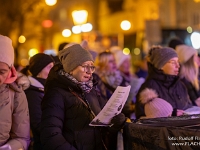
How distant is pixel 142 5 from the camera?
5119 cm

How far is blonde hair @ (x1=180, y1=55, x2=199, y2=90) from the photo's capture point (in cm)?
742

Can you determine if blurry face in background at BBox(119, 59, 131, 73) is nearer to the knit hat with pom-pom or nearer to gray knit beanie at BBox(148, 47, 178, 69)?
gray knit beanie at BBox(148, 47, 178, 69)

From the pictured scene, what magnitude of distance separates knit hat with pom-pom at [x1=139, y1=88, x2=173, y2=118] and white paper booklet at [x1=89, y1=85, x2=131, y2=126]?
96 cm

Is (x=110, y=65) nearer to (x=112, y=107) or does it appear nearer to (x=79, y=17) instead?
(x=112, y=107)

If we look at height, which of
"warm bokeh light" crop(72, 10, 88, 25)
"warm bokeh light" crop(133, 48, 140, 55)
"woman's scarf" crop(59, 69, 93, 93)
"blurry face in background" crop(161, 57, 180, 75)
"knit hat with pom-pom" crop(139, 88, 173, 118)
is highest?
"warm bokeh light" crop(72, 10, 88, 25)

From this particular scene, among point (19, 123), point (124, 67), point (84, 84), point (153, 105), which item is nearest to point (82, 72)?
point (84, 84)

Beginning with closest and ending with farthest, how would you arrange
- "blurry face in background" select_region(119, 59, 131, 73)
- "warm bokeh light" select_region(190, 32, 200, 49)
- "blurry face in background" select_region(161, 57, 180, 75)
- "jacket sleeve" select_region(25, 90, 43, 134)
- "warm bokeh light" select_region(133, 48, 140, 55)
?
"jacket sleeve" select_region(25, 90, 43, 134), "blurry face in background" select_region(161, 57, 180, 75), "blurry face in background" select_region(119, 59, 131, 73), "warm bokeh light" select_region(190, 32, 200, 49), "warm bokeh light" select_region(133, 48, 140, 55)

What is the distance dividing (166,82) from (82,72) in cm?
176

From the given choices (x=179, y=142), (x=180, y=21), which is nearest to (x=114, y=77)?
(x=179, y=142)

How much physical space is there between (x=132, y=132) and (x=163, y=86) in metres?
2.02

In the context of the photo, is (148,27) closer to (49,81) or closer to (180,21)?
(49,81)

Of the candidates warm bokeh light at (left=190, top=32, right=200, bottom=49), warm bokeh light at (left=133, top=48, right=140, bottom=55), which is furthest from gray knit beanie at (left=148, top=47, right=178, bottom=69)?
warm bokeh light at (left=133, top=48, right=140, bottom=55)

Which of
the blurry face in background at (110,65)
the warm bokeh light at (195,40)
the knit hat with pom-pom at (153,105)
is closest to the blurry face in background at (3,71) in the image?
the knit hat with pom-pom at (153,105)

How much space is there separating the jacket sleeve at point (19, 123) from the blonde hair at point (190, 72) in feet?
12.3
